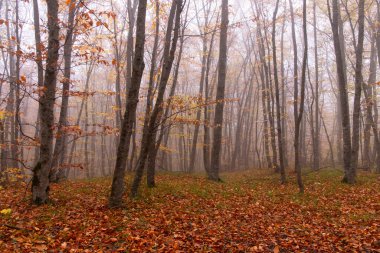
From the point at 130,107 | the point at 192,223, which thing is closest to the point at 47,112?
the point at 130,107

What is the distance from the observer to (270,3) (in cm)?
1972

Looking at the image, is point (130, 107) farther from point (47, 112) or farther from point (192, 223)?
point (192, 223)

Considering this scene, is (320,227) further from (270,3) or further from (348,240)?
(270,3)

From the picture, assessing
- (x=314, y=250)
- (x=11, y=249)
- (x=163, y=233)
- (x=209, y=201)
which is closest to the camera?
(x=11, y=249)

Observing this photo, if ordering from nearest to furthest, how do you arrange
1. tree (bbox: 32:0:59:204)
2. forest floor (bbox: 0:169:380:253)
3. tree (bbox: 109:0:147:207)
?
forest floor (bbox: 0:169:380:253) → tree (bbox: 32:0:59:204) → tree (bbox: 109:0:147:207)

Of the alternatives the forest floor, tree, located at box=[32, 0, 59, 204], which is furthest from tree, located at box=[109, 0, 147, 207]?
tree, located at box=[32, 0, 59, 204]

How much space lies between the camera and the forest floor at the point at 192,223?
19.1ft

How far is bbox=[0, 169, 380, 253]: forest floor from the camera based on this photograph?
5.81 metres

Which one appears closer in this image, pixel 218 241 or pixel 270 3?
pixel 218 241

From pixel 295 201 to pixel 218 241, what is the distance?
5.01 m

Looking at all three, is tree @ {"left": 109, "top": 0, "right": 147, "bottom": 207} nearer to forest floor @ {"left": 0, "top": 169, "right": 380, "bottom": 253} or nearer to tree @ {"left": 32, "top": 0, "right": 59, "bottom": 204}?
forest floor @ {"left": 0, "top": 169, "right": 380, "bottom": 253}

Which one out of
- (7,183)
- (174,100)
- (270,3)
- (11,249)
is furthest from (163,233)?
(270,3)

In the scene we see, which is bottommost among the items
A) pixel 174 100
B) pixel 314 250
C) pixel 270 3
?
pixel 314 250

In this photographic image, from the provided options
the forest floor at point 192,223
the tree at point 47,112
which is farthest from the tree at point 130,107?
the tree at point 47,112
